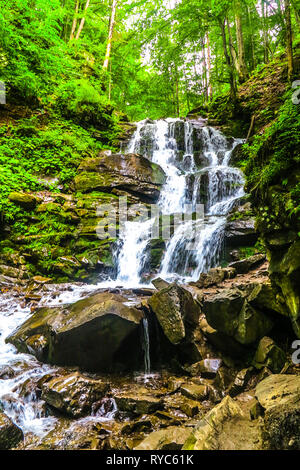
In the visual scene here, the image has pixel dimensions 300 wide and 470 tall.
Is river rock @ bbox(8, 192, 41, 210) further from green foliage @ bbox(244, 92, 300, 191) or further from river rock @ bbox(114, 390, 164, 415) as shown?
green foliage @ bbox(244, 92, 300, 191)

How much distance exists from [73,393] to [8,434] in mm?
845

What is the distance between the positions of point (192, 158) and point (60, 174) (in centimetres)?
722

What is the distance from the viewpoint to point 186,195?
11703 millimetres

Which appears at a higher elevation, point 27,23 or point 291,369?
point 27,23

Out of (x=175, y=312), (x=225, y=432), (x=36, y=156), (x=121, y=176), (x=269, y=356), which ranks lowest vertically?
(x=225, y=432)

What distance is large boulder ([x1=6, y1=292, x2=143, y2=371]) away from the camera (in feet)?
14.5

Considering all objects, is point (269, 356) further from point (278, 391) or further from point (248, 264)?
point (248, 264)

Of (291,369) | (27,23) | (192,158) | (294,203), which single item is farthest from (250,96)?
(291,369)

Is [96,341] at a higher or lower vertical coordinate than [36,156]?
lower

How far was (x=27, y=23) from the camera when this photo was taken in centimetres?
959

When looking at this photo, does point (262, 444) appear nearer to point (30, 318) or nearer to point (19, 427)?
point (19, 427)

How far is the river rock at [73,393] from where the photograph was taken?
346cm

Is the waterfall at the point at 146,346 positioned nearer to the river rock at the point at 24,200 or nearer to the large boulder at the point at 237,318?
the large boulder at the point at 237,318

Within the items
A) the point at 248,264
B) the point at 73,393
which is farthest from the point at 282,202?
the point at 73,393
